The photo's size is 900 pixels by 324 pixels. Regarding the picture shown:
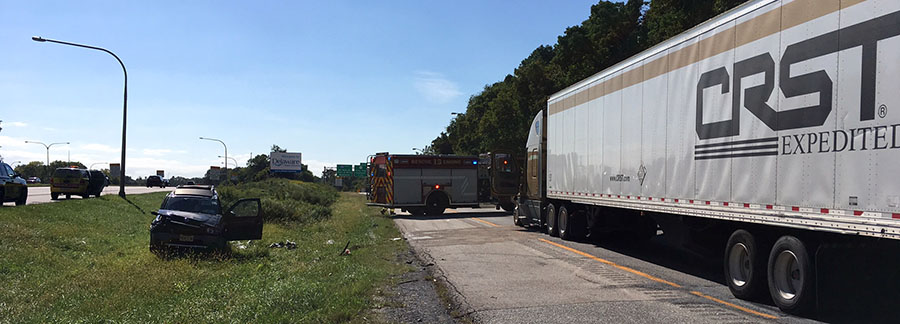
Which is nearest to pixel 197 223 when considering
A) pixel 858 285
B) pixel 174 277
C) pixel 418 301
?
pixel 174 277

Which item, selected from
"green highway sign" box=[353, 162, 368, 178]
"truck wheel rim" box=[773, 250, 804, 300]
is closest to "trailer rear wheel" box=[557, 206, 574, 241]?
"truck wheel rim" box=[773, 250, 804, 300]

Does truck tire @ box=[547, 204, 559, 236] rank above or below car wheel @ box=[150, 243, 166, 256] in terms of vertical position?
above

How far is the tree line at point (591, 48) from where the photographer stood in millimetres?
25641

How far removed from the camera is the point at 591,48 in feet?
115

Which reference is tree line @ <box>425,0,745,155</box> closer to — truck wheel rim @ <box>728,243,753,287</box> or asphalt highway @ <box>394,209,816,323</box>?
asphalt highway @ <box>394,209,816,323</box>

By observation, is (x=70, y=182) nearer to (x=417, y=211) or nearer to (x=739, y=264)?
(x=417, y=211)

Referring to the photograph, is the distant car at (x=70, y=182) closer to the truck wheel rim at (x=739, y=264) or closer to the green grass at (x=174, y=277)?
the green grass at (x=174, y=277)

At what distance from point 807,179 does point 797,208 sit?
1.19 ft

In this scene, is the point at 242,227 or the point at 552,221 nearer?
the point at 242,227

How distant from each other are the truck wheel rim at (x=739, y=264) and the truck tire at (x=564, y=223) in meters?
7.46

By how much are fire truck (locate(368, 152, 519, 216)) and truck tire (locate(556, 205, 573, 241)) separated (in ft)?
35.6

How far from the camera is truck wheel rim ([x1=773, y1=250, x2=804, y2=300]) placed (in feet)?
22.9

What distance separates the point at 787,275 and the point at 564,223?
29.8 ft

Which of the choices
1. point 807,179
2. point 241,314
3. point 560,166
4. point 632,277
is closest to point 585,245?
point 560,166
